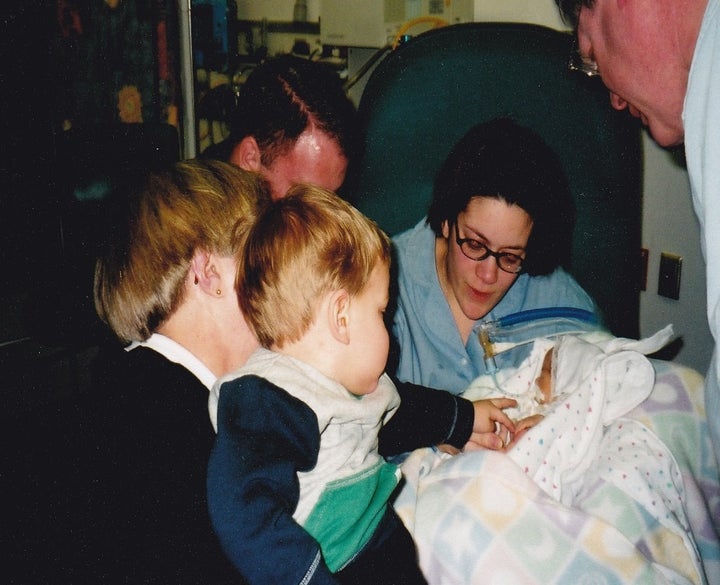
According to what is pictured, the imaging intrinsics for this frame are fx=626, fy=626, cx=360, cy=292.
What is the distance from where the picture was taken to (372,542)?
1015 millimetres

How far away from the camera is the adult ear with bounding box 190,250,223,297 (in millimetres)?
978

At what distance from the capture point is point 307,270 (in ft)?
3.04

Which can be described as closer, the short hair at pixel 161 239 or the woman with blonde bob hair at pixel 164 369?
the woman with blonde bob hair at pixel 164 369

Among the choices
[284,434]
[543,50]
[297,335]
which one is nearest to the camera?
[284,434]

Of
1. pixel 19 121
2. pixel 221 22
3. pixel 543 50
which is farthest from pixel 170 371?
pixel 221 22

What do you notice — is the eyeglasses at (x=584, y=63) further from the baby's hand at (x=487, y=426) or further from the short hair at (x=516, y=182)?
the baby's hand at (x=487, y=426)

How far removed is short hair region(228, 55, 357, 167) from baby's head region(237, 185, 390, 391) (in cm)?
53

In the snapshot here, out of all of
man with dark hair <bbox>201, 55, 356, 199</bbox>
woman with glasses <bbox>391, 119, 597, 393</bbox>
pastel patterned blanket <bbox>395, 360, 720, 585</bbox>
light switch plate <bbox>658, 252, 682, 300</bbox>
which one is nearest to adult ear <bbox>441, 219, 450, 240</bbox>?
woman with glasses <bbox>391, 119, 597, 393</bbox>

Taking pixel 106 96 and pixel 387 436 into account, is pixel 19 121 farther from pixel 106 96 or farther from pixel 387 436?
pixel 387 436

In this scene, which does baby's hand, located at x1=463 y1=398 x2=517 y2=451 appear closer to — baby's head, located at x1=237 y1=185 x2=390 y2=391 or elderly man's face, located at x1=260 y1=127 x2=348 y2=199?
baby's head, located at x1=237 y1=185 x2=390 y2=391

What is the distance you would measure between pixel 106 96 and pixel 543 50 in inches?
87.9

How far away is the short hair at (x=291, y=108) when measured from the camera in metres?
1.47

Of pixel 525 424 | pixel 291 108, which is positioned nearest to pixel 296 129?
pixel 291 108

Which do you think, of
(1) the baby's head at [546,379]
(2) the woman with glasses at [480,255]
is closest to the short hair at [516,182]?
(2) the woman with glasses at [480,255]
